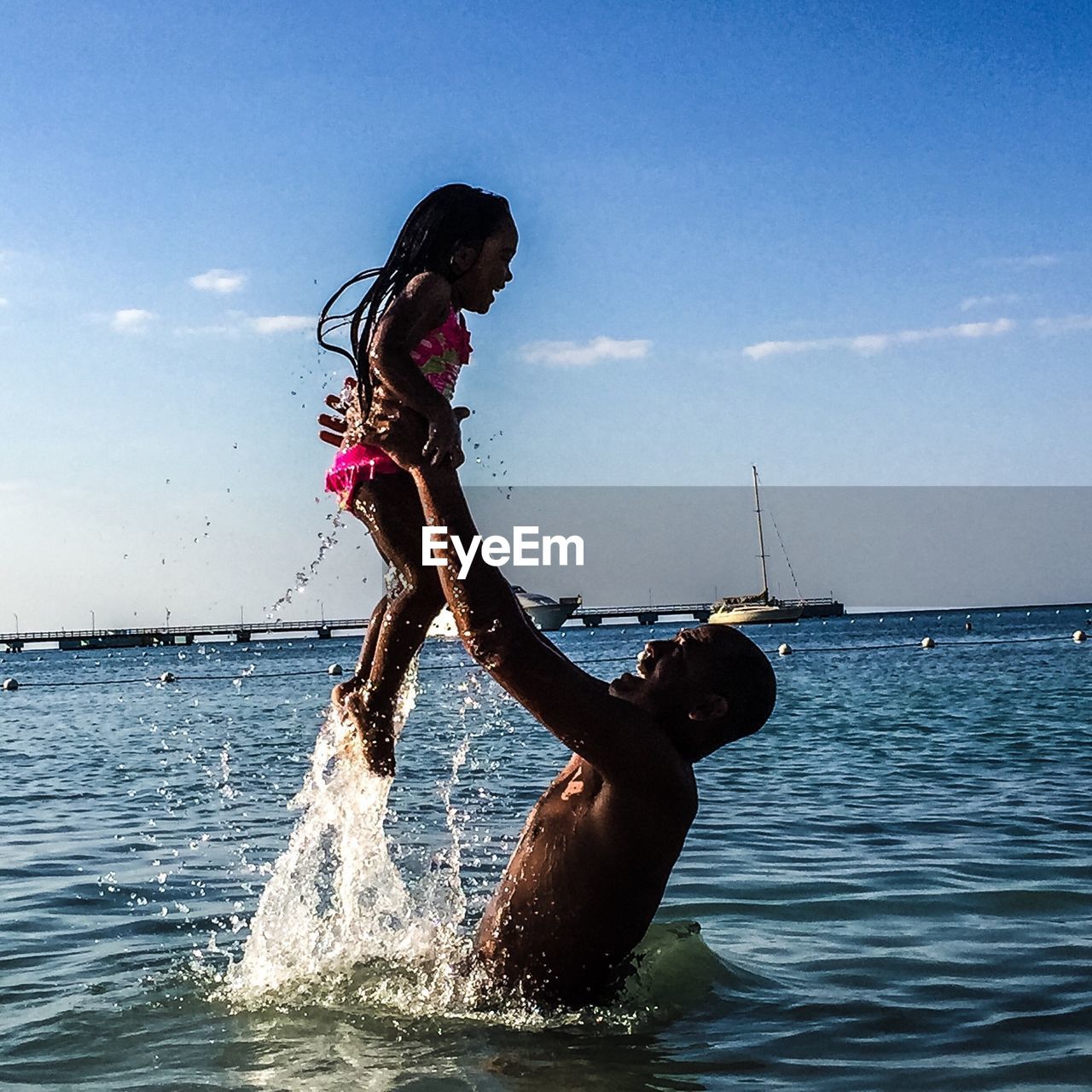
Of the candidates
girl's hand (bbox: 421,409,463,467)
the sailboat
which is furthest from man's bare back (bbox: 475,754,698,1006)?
the sailboat

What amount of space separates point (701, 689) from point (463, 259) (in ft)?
5.01

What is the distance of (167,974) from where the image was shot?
5.82 metres

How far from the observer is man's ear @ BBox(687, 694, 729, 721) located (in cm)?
412

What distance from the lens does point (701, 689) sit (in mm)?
4145

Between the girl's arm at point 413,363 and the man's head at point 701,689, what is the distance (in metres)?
1.01

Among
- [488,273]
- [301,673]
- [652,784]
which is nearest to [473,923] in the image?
[652,784]

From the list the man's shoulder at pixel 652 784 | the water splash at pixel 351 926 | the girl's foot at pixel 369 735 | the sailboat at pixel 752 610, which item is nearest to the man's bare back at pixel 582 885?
the man's shoulder at pixel 652 784

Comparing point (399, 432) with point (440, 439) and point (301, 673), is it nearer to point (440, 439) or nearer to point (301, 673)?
point (440, 439)

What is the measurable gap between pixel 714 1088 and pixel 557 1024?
2.08 ft

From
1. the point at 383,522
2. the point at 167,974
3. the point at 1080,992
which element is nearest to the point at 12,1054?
the point at 167,974

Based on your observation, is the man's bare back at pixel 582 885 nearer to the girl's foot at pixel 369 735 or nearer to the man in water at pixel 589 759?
the man in water at pixel 589 759

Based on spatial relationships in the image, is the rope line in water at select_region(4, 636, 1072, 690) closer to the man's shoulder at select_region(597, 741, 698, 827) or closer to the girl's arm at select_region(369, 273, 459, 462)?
the man's shoulder at select_region(597, 741, 698, 827)

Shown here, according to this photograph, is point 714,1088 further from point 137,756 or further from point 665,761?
point 137,756

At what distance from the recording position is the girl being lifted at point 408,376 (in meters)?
3.73
